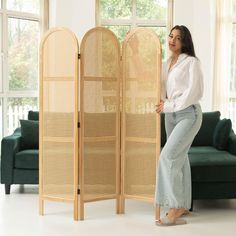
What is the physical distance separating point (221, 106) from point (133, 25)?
189 centimetres

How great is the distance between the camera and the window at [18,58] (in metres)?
7.36

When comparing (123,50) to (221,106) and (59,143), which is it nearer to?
(59,143)

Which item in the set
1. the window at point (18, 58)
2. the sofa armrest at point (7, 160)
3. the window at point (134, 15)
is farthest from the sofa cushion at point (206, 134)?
the window at point (18, 58)

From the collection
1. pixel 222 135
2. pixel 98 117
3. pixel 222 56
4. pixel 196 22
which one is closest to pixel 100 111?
pixel 98 117

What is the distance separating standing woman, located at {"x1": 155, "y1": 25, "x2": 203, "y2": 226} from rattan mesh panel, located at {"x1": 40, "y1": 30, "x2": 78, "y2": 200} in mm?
782

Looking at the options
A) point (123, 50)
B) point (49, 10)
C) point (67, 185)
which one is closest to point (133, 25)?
point (49, 10)

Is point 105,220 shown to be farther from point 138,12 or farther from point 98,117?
point 138,12

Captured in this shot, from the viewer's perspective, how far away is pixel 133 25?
26.8 ft

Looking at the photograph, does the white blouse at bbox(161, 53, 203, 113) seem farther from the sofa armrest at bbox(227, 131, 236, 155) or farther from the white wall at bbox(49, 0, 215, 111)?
the white wall at bbox(49, 0, 215, 111)

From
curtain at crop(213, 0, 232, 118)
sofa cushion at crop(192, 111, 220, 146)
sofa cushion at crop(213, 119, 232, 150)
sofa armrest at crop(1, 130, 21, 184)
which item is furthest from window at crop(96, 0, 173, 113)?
sofa armrest at crop(1, 130, 21, 184)

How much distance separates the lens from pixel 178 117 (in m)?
4.41

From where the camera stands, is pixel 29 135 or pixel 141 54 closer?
pixel 141 54

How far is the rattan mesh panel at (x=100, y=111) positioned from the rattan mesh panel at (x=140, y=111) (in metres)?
0.09

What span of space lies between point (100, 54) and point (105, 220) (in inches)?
56.8
